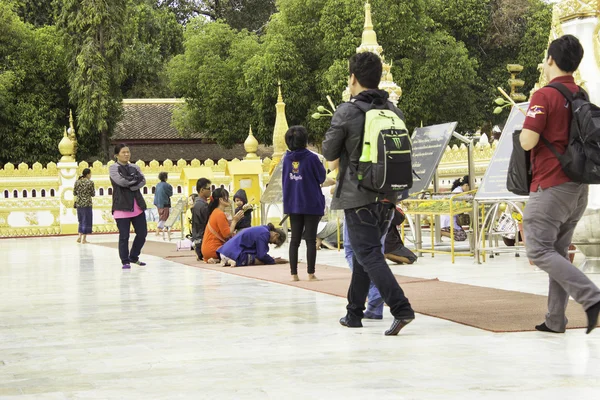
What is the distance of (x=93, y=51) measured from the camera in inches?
1508

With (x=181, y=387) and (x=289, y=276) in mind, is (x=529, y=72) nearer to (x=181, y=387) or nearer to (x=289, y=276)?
(x=289, y=276)

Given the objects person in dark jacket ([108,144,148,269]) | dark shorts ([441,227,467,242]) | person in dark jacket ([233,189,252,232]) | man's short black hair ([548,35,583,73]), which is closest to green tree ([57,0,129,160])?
person in dark jacket ([233,189,252,232])

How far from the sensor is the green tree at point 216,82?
138 feet

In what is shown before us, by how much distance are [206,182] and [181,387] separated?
10.3 meters

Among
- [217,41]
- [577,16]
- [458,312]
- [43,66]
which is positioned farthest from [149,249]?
[217,41]

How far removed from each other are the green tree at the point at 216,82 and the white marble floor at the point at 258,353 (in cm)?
3234

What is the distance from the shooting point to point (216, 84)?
42156 millimetres

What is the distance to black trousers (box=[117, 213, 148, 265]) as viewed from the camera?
13.3m

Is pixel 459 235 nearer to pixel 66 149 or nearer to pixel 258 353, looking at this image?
pixel 258 353

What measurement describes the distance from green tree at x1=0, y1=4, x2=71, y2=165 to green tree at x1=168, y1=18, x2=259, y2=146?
5267 mm

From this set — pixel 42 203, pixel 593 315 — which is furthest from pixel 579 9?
pixel 42 203

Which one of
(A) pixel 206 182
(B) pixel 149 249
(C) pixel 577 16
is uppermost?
(C) pixel 577 16

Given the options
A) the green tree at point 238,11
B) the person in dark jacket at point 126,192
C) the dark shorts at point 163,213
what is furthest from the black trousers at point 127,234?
the green tree at point 238,11

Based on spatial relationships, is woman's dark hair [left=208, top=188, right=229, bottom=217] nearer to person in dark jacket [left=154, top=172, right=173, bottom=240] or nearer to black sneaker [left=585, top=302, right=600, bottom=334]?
black sneaker [left=585, top=302, right=600, bottom=334]
